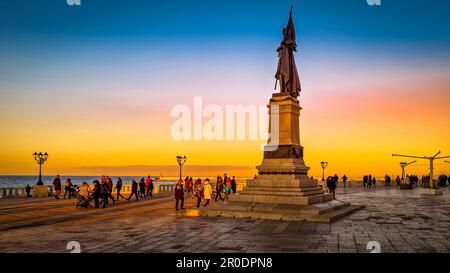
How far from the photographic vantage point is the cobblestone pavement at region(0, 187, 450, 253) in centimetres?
909

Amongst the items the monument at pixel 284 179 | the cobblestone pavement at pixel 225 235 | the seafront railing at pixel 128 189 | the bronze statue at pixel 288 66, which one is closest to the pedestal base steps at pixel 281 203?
the monument at pixel 284 179

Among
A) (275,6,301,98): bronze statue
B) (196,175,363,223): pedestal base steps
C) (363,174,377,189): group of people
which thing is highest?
(275,6,301,98): bronze statue

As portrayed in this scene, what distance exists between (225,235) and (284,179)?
6.96 metres

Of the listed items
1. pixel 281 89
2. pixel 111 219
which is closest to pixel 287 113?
pixel 281 89

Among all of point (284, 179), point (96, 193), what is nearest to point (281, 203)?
point (284, 179)

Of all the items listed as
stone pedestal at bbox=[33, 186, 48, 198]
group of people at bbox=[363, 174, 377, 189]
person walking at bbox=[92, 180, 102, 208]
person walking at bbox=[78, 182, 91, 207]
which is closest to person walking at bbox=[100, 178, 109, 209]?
person walking at bbox=[92, 180, 102, 208]

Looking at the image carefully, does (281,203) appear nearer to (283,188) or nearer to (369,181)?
(283,188)

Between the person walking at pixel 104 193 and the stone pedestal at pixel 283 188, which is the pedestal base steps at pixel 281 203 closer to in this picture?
the stone pedestal at pixel 283 188

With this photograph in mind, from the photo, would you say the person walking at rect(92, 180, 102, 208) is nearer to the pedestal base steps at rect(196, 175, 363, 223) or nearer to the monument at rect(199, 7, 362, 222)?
the pedestal base steps at rect(196, 175, 363, 223)

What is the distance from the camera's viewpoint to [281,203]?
53.5ft

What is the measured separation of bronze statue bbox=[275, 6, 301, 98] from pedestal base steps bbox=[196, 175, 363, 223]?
4.90m

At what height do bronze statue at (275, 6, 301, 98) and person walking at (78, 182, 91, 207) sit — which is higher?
bronze statue at (275, 6, 301, 98)

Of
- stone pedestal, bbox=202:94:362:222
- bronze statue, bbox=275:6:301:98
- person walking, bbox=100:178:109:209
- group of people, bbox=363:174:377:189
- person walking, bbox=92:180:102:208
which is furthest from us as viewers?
group of people, bbox=363:174:377:189
